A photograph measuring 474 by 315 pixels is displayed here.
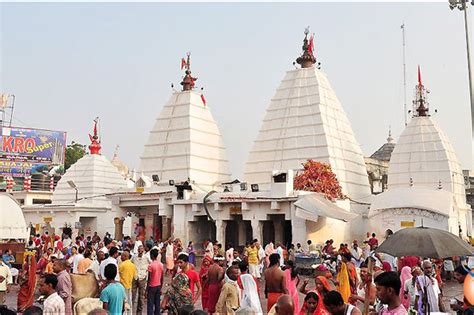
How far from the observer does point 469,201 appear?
5047cm

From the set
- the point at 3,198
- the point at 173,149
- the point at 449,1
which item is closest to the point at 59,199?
the point at 173,149

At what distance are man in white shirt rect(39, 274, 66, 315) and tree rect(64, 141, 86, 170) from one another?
60184 millimetres

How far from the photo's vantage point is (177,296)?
787 centimetres

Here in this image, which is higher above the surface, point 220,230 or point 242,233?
point 220,230

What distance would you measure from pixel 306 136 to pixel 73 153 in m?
39.8

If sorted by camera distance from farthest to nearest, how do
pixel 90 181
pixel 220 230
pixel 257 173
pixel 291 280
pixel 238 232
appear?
1. pixel 90 181
2. pixel 257 173
3. pixel 238 232
4. pixel 220 230
5. pixel 291 280

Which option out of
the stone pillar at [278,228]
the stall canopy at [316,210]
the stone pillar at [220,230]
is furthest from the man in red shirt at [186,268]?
the stone pillar at [278,228]

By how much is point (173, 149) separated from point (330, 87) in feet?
36.7

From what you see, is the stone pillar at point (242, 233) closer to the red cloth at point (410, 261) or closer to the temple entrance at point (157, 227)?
the temple entrance at point (157, 227)

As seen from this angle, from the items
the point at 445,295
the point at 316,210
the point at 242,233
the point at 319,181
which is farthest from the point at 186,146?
the point at 445,295

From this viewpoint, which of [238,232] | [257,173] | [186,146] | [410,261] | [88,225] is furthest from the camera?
[88,225]

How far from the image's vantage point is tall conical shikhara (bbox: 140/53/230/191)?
1414 inches

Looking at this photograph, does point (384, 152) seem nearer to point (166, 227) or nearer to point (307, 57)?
point (307, 57)

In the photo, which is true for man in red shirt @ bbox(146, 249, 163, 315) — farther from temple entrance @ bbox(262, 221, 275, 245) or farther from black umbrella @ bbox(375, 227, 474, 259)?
temple entrance @ bbox(262, 221, 275, 245)
